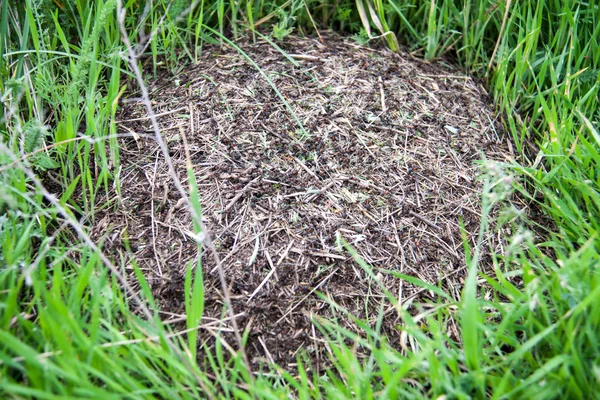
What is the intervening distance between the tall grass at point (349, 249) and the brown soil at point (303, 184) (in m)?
0.09

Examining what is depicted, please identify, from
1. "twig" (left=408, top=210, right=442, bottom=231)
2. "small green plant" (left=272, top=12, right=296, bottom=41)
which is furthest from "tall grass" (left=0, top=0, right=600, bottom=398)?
"twig" (left=408, top=210, right=442, bottom=231)

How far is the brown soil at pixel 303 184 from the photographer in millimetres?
1832

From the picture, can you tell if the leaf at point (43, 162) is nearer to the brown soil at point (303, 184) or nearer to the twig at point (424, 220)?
the brown soil at point (303, 184)

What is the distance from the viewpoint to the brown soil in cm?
183

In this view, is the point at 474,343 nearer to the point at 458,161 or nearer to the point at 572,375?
the point at 572,375

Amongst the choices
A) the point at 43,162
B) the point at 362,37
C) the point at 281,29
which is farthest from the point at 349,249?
the point at 362,37

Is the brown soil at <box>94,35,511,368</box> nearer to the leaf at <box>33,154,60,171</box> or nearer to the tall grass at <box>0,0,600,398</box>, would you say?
the tall grass at <box>0,0,600,398</box>

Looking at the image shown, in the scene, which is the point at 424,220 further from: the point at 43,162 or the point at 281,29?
the point at 43,162

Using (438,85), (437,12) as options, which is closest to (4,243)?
(438,85)

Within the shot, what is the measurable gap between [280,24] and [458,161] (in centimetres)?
108

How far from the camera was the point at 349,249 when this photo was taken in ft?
5.02

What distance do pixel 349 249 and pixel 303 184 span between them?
59cm

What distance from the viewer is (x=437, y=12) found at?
8.95 feet

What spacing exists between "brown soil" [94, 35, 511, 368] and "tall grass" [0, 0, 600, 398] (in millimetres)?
91
